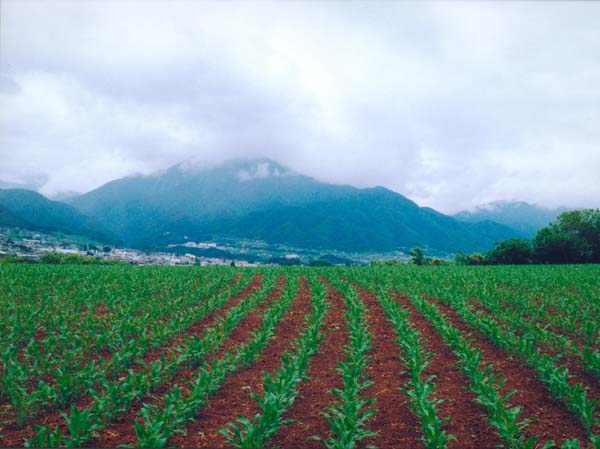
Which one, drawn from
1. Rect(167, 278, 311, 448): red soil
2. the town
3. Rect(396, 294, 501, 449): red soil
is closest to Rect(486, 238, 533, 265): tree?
the town

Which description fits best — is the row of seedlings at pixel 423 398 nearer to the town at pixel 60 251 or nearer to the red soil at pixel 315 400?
the red soil at pixel 315 400

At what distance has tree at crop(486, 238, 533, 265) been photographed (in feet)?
174

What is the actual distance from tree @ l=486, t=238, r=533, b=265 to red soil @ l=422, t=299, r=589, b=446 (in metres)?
48.5

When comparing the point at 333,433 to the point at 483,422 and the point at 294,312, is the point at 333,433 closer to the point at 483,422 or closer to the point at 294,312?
the point at 483,422

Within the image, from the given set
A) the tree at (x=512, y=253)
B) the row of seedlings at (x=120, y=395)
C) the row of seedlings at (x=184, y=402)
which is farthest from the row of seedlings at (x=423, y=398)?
the tree at (x=512, y=253)

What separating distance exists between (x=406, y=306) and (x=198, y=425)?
11830 millimetres

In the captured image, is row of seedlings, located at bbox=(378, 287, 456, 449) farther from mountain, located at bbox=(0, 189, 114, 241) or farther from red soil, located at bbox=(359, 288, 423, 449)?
mountain, located at bbox=(0, 189, 114, 241)

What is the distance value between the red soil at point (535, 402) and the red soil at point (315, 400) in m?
3.22

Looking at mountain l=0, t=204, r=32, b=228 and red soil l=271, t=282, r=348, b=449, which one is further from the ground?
mountain l=0, t=204, r=32, b=228

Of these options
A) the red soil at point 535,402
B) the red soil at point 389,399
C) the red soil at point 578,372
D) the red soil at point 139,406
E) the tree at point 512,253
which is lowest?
the red soil at point 139,406

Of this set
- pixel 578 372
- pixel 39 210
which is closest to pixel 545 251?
pixel 578 372

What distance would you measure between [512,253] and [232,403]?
5528 cm

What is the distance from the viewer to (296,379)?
6.88m

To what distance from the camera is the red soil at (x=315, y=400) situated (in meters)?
5.70
